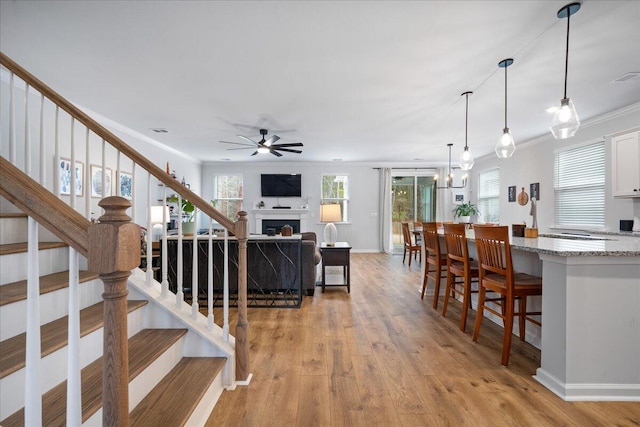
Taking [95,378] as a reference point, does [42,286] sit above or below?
above

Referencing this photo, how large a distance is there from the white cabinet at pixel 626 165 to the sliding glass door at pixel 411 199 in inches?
180

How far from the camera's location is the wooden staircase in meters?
1.17

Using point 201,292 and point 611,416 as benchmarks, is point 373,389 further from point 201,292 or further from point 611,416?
point 201,292

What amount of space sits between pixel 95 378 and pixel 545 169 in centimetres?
701

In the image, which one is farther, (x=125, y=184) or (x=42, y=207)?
(x=125, y=184)

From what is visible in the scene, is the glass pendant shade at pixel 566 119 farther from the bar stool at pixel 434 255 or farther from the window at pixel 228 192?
the window at pixel 228 192

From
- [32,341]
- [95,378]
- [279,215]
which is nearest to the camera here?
[32,341]

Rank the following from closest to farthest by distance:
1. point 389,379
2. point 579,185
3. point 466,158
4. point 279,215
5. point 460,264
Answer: point 389,379 < point 460,264 < point 466,158 < point 579,185 < point 279,215

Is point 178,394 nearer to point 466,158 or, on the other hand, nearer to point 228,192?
point 466,158

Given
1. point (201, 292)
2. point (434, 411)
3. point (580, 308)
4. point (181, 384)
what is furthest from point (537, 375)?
point (201, 292)

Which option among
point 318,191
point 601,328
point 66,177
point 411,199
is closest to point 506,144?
point 601,328

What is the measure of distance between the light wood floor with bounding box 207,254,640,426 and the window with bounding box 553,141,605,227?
3.17 meters

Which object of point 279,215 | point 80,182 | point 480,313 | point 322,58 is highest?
point 322,58

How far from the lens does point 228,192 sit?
28.4 ft
